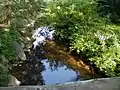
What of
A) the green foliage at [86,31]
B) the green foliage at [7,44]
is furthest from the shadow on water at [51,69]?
the green foliage at [7,44]

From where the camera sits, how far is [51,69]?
225 inches

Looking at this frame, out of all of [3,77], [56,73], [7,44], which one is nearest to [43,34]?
[56,73]

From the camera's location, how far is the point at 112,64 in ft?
17.7

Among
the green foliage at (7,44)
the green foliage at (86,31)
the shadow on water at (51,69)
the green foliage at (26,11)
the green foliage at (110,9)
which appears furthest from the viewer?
the green foliage at (110,9)

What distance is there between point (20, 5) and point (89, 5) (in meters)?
1.74

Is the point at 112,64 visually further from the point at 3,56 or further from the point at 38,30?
the point at 38,30

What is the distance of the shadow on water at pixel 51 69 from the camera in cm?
523

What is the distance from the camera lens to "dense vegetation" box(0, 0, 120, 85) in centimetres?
545

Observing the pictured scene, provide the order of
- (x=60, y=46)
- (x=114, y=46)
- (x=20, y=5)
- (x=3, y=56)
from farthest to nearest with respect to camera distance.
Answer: (x=60, y=46)
(x=20, y=5)
(x=114, y=46)
(x=3, y=56)

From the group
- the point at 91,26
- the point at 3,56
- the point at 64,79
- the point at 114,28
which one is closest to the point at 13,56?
the point at 3,56

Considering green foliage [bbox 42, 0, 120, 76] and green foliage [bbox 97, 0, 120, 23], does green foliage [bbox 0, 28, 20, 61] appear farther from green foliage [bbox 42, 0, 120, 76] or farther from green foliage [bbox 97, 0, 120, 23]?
green foliage [bbox 97, 0, 120, 23]

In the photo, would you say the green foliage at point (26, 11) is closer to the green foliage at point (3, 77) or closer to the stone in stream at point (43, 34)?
the stone in stream at point (43, 34)

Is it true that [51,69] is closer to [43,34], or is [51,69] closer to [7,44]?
[7,44]

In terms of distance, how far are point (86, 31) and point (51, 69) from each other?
116cm
